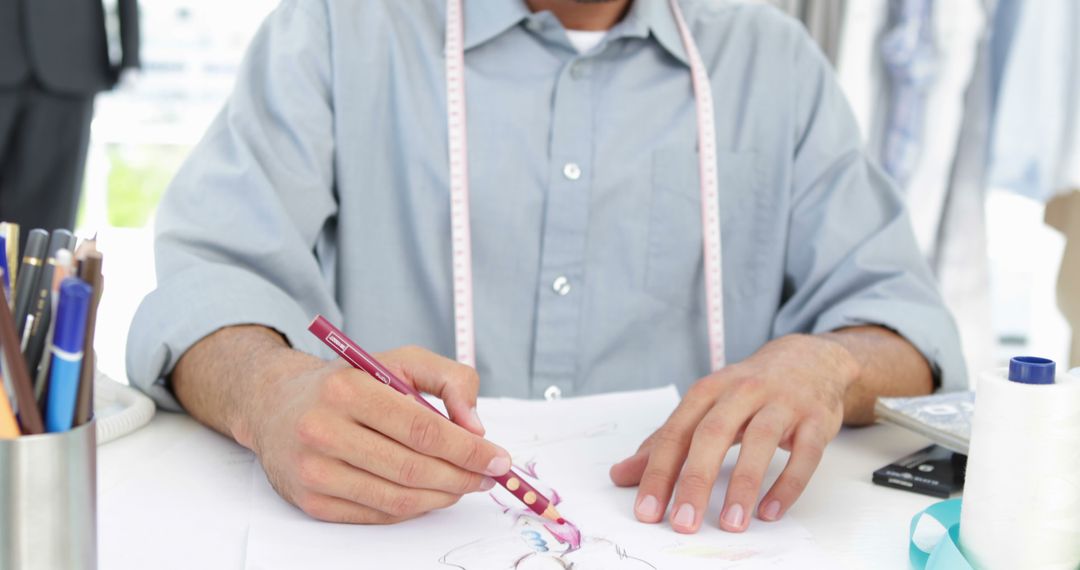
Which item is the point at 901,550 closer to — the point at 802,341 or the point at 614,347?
the point at 802,341

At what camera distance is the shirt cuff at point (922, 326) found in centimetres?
111

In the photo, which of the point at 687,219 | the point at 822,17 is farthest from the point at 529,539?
the point at 822,17

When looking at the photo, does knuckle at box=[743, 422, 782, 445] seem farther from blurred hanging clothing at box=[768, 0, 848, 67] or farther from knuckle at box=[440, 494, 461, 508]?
blurred hanging clothing at box=[768, 0, 848, 67]

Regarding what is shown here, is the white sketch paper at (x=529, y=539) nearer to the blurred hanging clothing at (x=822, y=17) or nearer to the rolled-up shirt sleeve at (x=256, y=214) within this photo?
the rolled-up shirt sleeve at (x=256, y=214)

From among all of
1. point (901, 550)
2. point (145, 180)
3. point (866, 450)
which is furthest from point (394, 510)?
point (145, 180)

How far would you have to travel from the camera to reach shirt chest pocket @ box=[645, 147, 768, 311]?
126 centimetres

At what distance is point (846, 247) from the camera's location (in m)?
1.24

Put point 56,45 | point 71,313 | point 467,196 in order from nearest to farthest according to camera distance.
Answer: point 71,313
point 467,196
point 56,45

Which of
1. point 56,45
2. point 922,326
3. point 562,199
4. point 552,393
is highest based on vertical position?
point 56,45

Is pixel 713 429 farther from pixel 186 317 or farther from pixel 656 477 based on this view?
pixel 186 317

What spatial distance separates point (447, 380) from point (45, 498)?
0.98 feet

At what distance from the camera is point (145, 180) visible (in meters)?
4.38

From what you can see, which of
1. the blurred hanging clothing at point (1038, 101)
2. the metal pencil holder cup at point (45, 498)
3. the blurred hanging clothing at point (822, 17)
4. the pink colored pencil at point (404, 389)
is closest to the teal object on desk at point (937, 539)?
the pink colored pencil at point (404, 389)

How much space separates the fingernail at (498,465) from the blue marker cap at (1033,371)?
306 mm
